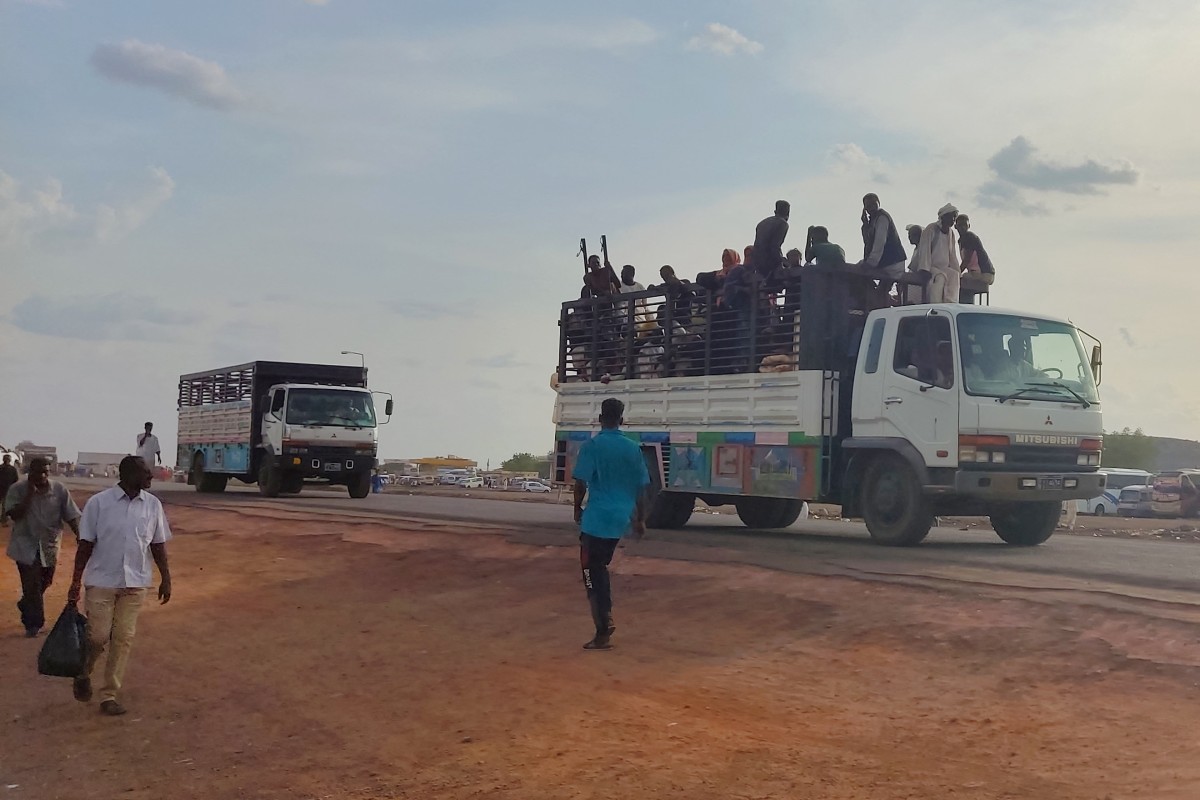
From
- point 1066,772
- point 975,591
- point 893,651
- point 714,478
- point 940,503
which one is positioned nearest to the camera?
point 1066,772

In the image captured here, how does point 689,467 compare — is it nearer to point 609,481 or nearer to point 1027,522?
point 1027,522

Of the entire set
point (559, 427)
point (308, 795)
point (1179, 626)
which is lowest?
point (308, 795)

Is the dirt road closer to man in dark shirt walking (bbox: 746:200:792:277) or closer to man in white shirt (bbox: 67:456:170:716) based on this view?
man in white shirt (bbox: 67:456:170:716)

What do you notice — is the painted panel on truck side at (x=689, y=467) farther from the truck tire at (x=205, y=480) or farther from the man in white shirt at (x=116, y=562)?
the truck tire at (x=205, y=480)

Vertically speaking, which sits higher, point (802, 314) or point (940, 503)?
point (802, 314)

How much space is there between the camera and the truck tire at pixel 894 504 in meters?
14.6

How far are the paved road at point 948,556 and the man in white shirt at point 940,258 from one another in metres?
3.03

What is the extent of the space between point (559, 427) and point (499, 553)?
14.7 feet

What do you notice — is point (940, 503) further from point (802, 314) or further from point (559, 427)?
point (559, 427)

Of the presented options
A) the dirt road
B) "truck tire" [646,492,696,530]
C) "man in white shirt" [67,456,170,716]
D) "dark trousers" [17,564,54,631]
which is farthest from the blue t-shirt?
"truck tire" [646,492,696,530]

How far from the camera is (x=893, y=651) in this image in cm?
902

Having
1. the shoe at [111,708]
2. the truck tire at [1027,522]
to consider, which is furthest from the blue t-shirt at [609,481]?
the truck tire at [1027,522]

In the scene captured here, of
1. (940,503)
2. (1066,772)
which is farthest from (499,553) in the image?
(1066,772)

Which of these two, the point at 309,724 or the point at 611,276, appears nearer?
the point at 309,724
